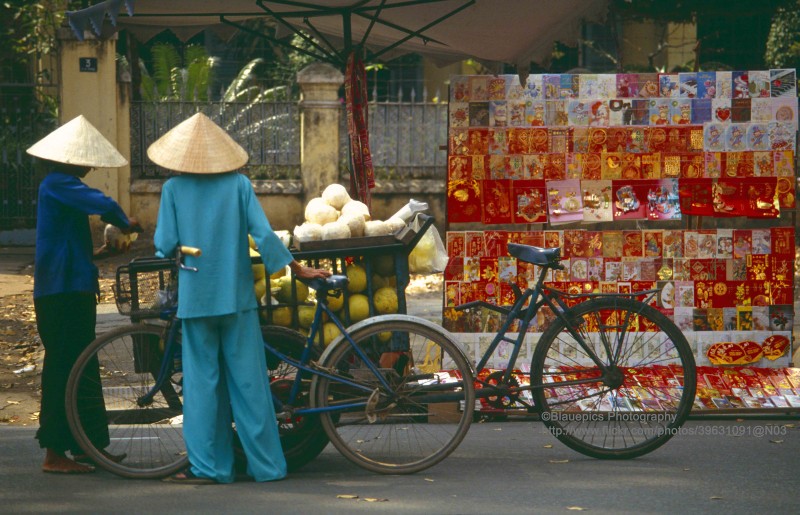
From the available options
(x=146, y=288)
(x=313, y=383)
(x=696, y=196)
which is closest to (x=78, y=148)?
(x=146, y=288)

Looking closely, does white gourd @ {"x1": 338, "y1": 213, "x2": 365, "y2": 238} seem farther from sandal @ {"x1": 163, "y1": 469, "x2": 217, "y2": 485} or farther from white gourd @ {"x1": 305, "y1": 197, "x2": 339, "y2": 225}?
sandal @ {"x1": 163, "y1": 469, "x2": 217, "y2": 485}

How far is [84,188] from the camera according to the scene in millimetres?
5590

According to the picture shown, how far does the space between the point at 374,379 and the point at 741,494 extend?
1.84 m

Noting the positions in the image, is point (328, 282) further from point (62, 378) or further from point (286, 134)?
point (286, 134)

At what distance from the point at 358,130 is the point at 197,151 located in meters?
2.78

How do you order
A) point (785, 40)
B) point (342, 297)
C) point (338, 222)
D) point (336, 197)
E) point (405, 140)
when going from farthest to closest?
point (785, 40) < point (405, 140) < point (336, 197) < point (338, 222) < point (342, 297)

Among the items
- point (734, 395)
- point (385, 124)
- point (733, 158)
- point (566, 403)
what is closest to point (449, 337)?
point (566, 403)

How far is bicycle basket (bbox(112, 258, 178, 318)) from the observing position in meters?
5.52

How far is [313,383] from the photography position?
18.0ft

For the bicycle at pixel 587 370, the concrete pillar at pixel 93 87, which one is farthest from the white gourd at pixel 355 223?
the concrete pillar at pixel 93 87

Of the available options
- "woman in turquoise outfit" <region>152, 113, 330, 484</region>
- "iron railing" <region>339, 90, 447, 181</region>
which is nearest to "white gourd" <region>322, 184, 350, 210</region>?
"woman in turquoise outfit" <region>152, 113, 330, 484</region>

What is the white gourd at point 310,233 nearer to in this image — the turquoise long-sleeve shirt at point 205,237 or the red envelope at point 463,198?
the turquoise long-sleeve shirt at point 205,237

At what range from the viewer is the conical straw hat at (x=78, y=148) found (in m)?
5.57

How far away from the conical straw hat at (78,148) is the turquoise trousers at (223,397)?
98 cm
